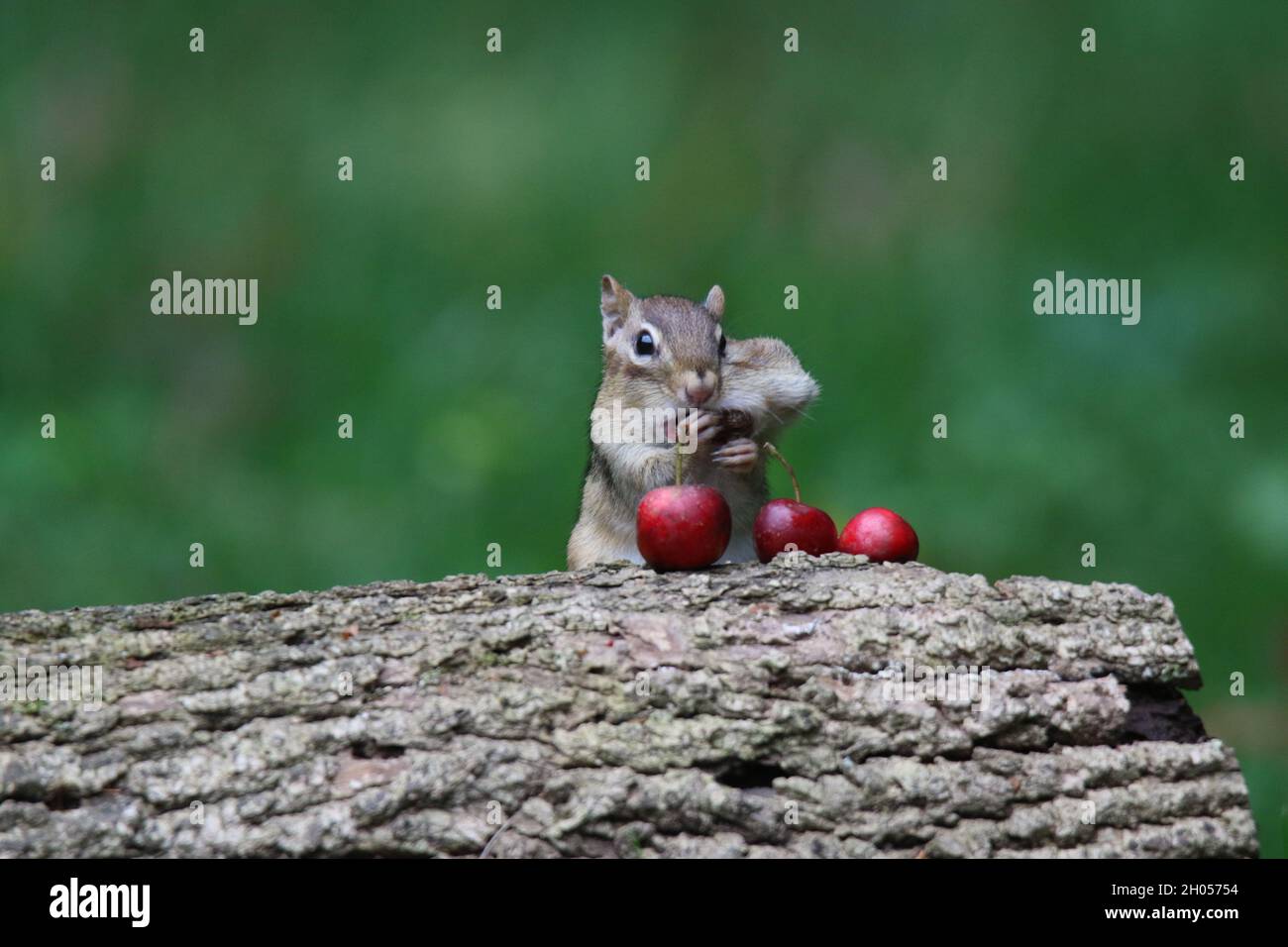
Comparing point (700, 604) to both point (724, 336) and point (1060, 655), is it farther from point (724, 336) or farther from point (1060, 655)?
point (724, 336)

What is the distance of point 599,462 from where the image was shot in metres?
4.78

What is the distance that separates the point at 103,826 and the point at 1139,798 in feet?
7.75

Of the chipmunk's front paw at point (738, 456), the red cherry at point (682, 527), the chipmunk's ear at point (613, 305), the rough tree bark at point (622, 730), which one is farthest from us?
the chipmunk's ear at point (613, 305)

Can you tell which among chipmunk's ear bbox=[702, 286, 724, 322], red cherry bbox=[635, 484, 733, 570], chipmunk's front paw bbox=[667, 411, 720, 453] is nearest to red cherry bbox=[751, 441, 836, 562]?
red cherry bbox=[635, 484, 733, 570]

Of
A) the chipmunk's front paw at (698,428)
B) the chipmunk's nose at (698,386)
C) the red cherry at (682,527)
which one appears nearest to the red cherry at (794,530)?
the red cherry at (682,527)

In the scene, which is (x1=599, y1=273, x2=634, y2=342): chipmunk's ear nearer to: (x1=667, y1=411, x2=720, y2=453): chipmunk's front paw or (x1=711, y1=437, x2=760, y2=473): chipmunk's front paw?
(x1=667, y1=411, x2=720, y2=453): chipmunk's front paw

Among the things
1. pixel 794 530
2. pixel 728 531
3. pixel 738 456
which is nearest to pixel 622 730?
pixel 728 531

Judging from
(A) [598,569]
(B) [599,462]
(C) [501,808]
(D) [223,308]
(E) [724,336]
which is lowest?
(C) [501,808]

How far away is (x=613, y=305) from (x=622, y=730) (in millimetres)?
2195

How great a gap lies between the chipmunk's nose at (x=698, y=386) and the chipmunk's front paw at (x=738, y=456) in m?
0.21

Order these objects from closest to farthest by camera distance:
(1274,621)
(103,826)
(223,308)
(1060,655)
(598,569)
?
(103,826) → (1060,655) → (598,569) → (1274,621) → (223,308)

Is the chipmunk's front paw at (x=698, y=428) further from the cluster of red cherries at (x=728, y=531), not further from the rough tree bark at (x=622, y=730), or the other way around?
the rough tree bark at (x=622, y=730)

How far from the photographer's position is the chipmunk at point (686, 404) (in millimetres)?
4430
